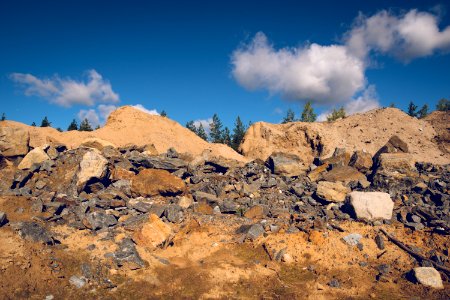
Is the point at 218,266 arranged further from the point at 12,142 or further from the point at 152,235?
the point at 12,142

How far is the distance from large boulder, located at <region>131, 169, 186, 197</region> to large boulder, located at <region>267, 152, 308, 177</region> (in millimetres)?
8408

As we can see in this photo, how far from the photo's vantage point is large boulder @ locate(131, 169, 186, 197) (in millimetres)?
17703

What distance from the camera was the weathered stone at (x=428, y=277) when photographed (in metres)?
10.5

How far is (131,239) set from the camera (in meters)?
13.3

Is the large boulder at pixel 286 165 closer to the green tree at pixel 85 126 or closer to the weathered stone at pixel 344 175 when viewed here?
the weathered stone at pixel 344 175

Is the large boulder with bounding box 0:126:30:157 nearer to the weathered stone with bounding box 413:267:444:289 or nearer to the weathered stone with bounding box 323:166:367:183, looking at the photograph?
the weathered stone with bounding box 323:166:367:183

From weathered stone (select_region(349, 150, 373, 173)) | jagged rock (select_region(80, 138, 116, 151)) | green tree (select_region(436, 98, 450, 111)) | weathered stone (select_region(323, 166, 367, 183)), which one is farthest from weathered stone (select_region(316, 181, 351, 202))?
green tree (select_region(436, 98, 450, 111))

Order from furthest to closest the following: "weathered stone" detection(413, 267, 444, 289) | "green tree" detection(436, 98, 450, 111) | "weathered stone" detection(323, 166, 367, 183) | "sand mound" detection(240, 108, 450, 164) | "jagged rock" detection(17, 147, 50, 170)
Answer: "green tree" detection(436, 98, 450, 111)
"sand mound" detection(240, 108, 450, 164)
"weathered stone" detection(323, 166, 367, 183)
"jagged rock" detection(17, 147, 50, 170)
"weathered stone" detection(413, 267, 444, 289)

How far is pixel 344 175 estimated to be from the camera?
21.3 m

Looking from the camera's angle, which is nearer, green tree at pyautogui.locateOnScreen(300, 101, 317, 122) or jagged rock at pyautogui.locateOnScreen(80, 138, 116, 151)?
jagged rock at pyautogui.locateOnScreen(80, 138, 116, 151)

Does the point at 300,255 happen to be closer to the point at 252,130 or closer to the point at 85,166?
the point at 85,166

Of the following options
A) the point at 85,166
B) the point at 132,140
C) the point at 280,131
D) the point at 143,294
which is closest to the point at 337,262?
the point at 143,294

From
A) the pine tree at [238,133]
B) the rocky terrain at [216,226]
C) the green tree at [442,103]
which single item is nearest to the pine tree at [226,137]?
the pine tree at [238,133]

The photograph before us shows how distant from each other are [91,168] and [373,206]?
53.9 feet
